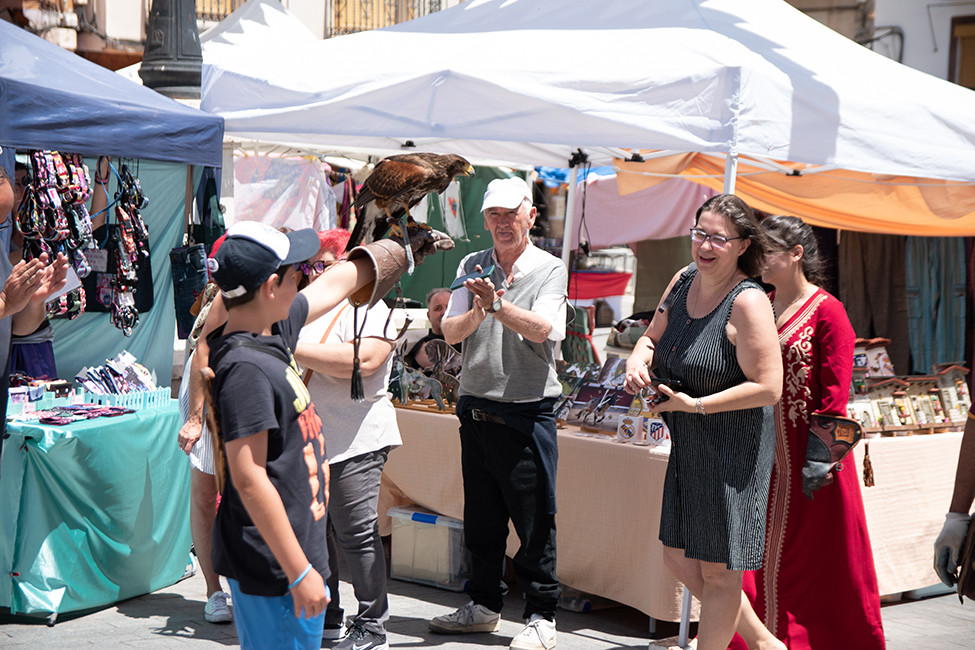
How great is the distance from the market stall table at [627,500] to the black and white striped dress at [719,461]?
0.88 m

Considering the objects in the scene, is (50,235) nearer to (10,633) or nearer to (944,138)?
(10,633)

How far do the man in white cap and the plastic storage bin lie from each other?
2.62 feet

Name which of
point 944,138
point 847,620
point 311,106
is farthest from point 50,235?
point 944,138

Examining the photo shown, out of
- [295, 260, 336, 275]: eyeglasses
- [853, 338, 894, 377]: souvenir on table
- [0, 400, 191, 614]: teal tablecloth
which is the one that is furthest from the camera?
[853, 338, 894, 377]: souvenir on table

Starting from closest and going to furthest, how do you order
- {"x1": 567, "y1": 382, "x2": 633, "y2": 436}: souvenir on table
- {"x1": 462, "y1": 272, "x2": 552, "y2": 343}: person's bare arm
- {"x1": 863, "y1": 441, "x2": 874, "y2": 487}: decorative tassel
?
1. {"x1": 462, "y1": 272, "x2": 552, "y2": 343}: person's bare arm
2. {"x1": 863, "y1": 441, "x2": 874, "y2": 487}: decorative tassel
3. {"x1": 567, "y1": 382, "x2": 633, "y2": 436}: souvenir on table

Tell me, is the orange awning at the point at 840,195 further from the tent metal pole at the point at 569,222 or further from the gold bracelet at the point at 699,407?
the gold bracelet at the point at 699,407

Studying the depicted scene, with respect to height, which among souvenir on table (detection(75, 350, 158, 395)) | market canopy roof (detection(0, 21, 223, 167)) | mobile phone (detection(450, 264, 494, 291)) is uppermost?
market canopy roof (detection(0, 21, 223, 167))

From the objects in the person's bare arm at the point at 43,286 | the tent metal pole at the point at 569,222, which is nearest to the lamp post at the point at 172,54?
the tent metal pole at the point at 569,222

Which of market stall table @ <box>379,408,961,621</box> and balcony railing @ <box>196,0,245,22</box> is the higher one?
balcony railing @ <box>196,0,245,22</box>

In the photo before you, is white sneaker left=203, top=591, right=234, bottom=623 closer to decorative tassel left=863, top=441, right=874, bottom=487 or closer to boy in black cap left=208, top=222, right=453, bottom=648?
boy in black cap left=208, top=222, right=453, bottom=648

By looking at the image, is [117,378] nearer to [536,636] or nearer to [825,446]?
[536,636]

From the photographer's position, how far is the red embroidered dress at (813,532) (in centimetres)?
352

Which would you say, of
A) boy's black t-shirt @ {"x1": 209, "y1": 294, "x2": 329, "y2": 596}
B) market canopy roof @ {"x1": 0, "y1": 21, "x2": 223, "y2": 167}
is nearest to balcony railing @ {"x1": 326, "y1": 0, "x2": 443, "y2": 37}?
market canopy roof @ {"x1": 0, "y1": 21, "x2": 223, "y2": 167}

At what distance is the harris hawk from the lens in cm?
214
